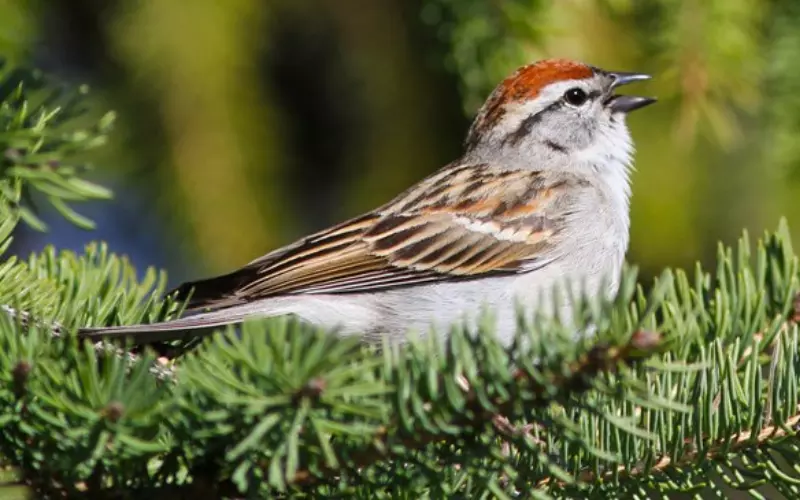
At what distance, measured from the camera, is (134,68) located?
10.2 ft

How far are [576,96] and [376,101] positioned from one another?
66cm

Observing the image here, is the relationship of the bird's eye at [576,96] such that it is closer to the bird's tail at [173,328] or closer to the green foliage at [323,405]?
the bird's tail at [173,328]

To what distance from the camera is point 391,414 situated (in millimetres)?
1355

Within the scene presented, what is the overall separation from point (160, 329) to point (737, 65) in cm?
189

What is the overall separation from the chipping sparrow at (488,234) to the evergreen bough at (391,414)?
77cm

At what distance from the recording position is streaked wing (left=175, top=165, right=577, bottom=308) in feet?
9.28

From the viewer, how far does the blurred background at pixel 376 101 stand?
3037mm

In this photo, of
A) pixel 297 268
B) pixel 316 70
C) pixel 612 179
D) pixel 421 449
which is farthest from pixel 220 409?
pixel 316 70

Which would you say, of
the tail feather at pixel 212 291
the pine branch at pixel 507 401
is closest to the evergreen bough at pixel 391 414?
the pine branch at pixel 507 401

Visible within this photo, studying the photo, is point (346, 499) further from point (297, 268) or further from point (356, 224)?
point (356, 224)

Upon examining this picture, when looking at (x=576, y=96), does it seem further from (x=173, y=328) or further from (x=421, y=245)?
(x=173, y=328)

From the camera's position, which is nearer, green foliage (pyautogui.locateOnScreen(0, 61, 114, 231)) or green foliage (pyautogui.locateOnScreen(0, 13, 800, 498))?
green foliage (pyautogui.locateOnScreen(0, 13, 800, 498))

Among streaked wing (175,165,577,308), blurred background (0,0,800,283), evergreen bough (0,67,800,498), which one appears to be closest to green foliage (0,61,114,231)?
evergreen bough (0,67,800,498)

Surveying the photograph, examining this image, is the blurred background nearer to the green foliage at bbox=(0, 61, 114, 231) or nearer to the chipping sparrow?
the chipping sparrow
